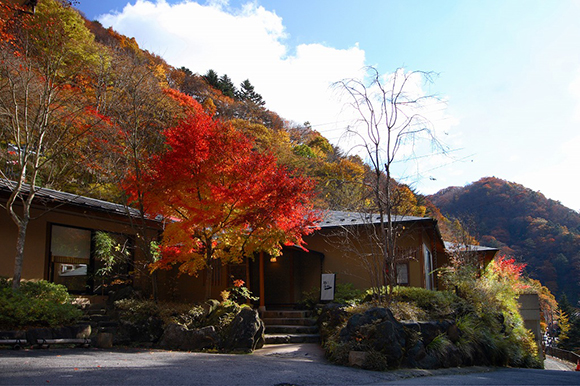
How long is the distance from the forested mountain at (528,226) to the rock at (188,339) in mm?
→ 32522

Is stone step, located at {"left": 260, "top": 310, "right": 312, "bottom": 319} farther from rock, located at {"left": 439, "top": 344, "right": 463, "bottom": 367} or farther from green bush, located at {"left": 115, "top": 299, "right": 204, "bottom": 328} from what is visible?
rock, located at {"left": 439, "top": 344, "right": 463, "bottom": 367}

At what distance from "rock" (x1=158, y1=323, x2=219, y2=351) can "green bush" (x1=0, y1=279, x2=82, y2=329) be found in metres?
1.90

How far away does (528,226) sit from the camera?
148 feet

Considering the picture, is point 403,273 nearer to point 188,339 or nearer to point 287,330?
point 287,330

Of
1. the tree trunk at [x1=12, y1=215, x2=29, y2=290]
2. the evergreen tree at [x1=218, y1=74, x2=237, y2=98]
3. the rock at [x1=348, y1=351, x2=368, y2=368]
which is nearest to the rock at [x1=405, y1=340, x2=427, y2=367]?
Result: the rock at [x1=348, y1=351, x2=368, y2=368]

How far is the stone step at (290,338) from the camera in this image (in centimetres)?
1069

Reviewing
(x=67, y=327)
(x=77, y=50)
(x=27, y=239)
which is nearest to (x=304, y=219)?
(x=67, y=327)

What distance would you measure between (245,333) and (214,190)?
3.13m

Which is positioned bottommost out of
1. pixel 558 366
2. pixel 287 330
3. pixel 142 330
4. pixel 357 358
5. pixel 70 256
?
pixel 558 366

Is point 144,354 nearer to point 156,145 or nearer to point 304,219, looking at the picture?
point 304,219

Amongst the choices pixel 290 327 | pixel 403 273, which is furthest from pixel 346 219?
pixel 290 327

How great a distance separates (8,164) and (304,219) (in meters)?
11.6

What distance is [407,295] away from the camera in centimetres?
1102

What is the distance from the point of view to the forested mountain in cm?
4106
